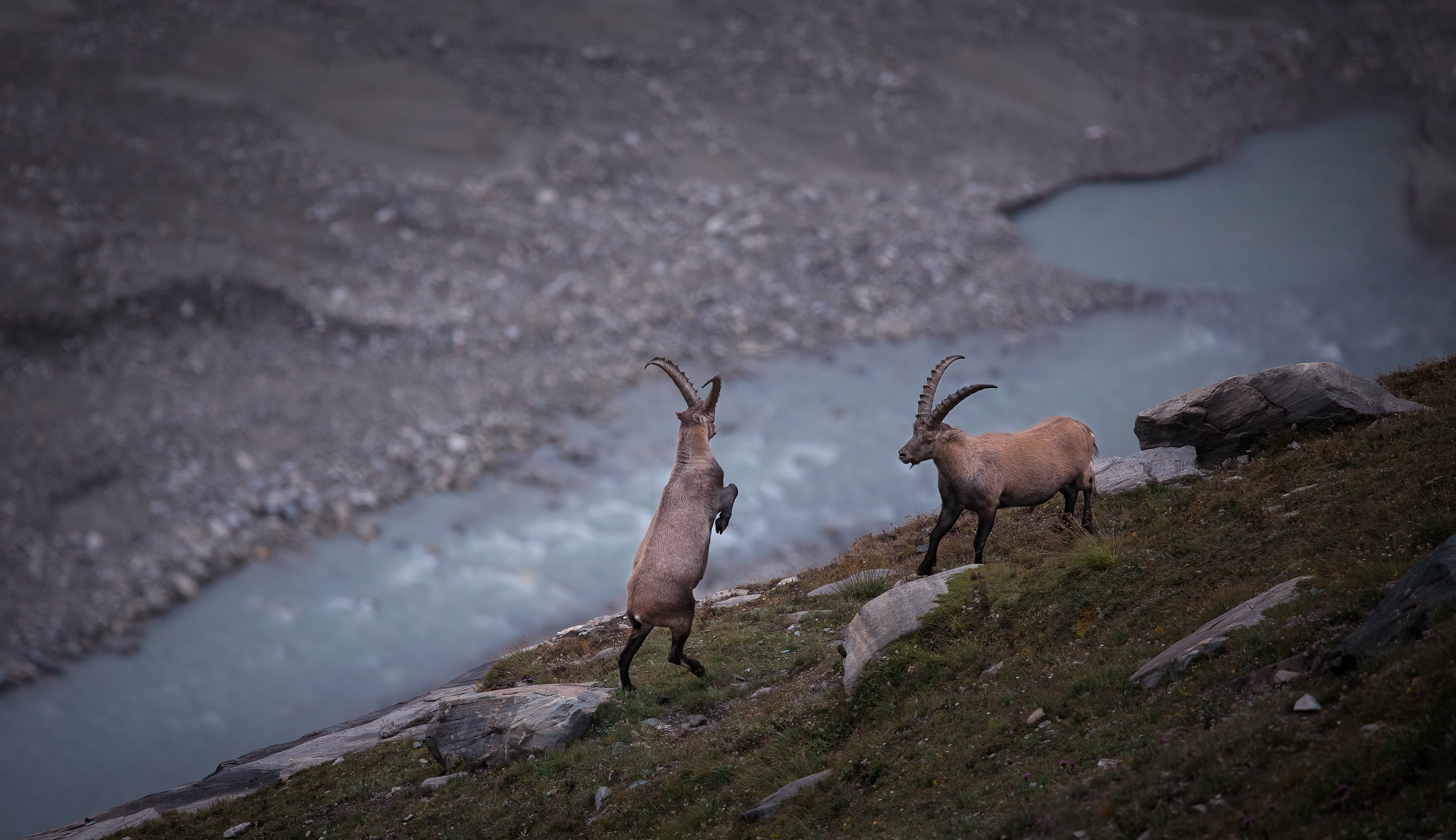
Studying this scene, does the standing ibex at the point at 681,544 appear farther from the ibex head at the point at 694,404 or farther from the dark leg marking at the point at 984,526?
the dark leg marking at the point at 984,526

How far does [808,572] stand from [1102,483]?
5.57 m

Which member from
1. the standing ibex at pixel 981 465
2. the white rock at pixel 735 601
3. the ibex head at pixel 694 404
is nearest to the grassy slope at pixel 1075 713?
the standing ibex at pixel 981 465

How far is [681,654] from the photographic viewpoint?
41.6 feet

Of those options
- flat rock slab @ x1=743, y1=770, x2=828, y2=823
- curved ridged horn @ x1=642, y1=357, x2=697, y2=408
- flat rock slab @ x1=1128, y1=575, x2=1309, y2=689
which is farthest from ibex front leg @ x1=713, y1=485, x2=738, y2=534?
flat rock slab @ x1=1128, y1=575, x2=1309, y2=689

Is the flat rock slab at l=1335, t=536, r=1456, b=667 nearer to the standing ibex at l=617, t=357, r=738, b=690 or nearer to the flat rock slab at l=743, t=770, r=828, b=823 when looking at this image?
the flat rock slab at l=743, t=770, r=828, b=823

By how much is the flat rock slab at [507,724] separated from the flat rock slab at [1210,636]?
23.0 feet

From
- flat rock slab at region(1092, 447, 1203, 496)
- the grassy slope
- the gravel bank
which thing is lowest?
the grassy slope

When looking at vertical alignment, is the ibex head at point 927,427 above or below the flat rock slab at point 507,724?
above

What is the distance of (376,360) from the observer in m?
36.8

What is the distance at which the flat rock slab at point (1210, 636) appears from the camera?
7715mm

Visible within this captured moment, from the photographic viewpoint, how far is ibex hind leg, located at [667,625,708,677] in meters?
12.5

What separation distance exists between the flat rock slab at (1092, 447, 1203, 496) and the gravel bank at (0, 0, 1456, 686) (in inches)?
966

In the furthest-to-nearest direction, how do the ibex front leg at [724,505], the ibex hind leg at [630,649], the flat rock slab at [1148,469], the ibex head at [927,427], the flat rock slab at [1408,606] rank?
the flat rock slab at [1148,469] < the ibex front leg at [724,505] < the ibex hind leg at [630,649] < the ibex head at [927,427] < the flat rock slab at [1408,606]

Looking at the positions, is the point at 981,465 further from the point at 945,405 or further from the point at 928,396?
the point at 928,396
